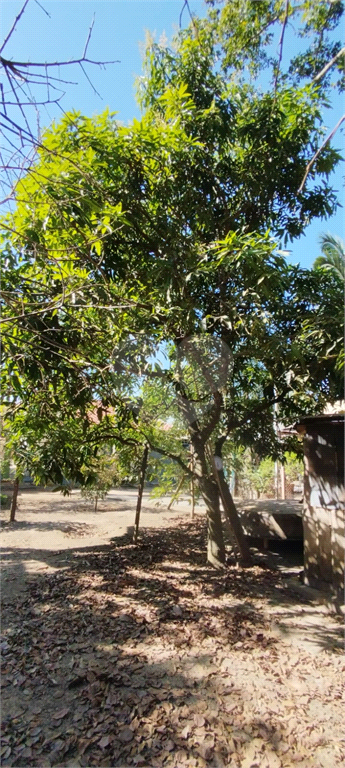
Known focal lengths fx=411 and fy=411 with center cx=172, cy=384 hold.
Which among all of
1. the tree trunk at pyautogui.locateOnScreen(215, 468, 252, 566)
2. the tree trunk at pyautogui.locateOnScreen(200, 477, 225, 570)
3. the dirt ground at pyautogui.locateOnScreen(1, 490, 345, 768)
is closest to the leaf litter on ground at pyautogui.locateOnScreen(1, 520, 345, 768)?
the dirt ground at pyautogui.locateOnScreen(1, 490, 345, 768)

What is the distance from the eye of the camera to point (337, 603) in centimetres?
366

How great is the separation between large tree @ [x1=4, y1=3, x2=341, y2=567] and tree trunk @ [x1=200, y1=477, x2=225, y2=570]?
121cm

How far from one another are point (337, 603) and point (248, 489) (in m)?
8.29

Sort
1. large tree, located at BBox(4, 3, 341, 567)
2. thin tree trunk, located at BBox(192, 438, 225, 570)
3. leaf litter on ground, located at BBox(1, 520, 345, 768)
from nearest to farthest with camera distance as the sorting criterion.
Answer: leaf litter on ground, located at BBox(1, 520, 345, 768), large tree, located at BBox(4, 3, 341, 567), thin tree trunk, located at BBox(192, 438, 225, 570)

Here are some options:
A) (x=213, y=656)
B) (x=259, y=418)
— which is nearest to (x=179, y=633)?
(x=213, y=656)

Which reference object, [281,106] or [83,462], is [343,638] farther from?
[281,106]

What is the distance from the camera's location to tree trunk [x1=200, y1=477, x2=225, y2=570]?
16.3 ft

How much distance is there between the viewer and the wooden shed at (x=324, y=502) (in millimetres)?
3779

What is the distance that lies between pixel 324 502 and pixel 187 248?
268cm

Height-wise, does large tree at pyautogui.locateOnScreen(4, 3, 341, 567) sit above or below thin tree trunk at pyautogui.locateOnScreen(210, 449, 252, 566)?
above

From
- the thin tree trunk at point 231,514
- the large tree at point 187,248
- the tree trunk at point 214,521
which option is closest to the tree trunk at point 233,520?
the thin tree trunk at point 231,514

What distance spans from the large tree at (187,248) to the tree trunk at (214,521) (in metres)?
1.21

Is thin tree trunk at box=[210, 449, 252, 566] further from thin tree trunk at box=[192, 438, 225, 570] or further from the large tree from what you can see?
the large tree

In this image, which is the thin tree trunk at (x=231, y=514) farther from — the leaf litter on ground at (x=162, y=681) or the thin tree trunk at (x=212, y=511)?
the leaf litter on ground at (x=162, y=681)
